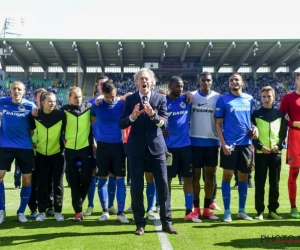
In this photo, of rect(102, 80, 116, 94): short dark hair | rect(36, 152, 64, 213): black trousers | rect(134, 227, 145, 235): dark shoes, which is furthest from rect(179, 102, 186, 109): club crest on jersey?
rect(36, 152, 64, 213): black trousers

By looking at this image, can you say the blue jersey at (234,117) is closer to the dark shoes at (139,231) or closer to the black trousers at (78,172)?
the dark shoes at (139,231)

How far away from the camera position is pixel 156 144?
5016 millimetres

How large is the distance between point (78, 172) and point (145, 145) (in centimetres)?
158

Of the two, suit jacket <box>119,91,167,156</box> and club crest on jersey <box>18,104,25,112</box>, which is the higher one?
club crest on jersey <box>18,104,25,112</box>

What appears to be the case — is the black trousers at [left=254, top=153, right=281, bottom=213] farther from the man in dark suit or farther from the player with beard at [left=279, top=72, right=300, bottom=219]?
the man in dark suit

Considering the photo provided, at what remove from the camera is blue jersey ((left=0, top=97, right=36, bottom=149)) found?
5.90 meters

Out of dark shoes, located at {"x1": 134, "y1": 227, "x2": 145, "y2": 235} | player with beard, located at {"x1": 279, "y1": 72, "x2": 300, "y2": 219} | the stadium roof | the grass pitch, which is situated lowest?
the grass pitch

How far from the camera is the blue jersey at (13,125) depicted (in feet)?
19.4

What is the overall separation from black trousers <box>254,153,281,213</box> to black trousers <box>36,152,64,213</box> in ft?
10.3

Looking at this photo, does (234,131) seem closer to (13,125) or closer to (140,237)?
(140,237)

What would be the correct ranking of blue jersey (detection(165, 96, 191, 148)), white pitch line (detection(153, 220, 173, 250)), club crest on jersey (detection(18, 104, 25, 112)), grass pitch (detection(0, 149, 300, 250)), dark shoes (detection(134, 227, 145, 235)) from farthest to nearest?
club crest on jersey (detection(18, 104, 25, 112)) → blue jersey (detection(165, 96, 191, 148)) → dark shoes (detection(134, 227, 145, 235)) → grass pitch (detection(0, 149, 300, 250)) → white pitch line (detection(153, 220, 173, 250))

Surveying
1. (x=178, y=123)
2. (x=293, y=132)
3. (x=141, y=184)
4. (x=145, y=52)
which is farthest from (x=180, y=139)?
(x=145, y=52)

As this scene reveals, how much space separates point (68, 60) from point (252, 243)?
38573mm

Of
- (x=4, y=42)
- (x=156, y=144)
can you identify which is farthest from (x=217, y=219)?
(x=4, y=42)
